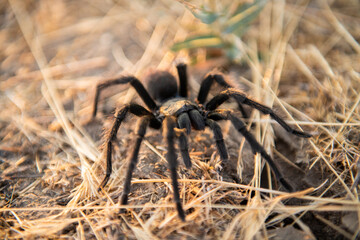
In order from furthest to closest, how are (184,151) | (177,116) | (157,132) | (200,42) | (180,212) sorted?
(200,42), (157,132), (177,116), (184,151), (180,212)

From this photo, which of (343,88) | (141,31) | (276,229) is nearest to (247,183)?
(276,229)

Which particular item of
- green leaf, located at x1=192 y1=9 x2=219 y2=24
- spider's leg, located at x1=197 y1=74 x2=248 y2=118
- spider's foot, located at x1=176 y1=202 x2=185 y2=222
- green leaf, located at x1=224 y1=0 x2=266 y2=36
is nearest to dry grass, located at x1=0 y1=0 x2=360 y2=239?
spider's foot, located at x1=176 y1=202 x2=185 y2=222

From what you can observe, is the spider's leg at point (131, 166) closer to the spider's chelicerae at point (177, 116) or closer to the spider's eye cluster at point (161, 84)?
the spider's chelicerae at point (177, 116)

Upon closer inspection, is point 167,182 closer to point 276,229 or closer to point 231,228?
point 231,228

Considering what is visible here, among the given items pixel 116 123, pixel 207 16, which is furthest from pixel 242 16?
pixel 116 123

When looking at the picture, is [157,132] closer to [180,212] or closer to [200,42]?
A: [180,212]

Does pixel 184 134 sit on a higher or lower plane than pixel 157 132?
higher

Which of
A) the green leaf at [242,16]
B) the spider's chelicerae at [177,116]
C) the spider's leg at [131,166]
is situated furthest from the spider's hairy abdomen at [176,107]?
the green leaf at [242,16]
